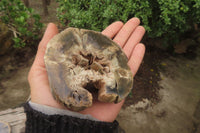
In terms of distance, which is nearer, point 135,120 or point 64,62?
point 64,62

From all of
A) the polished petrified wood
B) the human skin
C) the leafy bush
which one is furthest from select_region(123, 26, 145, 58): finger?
the polished petrified wood

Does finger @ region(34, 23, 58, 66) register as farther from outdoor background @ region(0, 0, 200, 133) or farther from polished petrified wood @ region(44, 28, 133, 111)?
outdoor background @ region(0, 0, 200, 133)

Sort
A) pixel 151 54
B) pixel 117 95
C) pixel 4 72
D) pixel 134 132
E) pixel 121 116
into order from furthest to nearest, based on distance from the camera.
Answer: pixel 151 54 → pixel 4 72 → pixel 121 116 → pixel 134 132 → pixel 117 95

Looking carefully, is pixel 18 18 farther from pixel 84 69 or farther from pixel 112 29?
pixel 84 69

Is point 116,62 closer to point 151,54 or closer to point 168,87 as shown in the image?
point 168,87

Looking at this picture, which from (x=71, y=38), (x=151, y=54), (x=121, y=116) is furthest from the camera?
(x=151, y=54)

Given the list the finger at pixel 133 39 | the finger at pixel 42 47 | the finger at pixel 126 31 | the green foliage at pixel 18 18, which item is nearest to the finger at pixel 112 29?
the finger at pixel 126 31

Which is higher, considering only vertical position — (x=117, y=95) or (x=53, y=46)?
(x=53, y=46)

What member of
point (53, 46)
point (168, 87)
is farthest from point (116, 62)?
point (168, 87)
